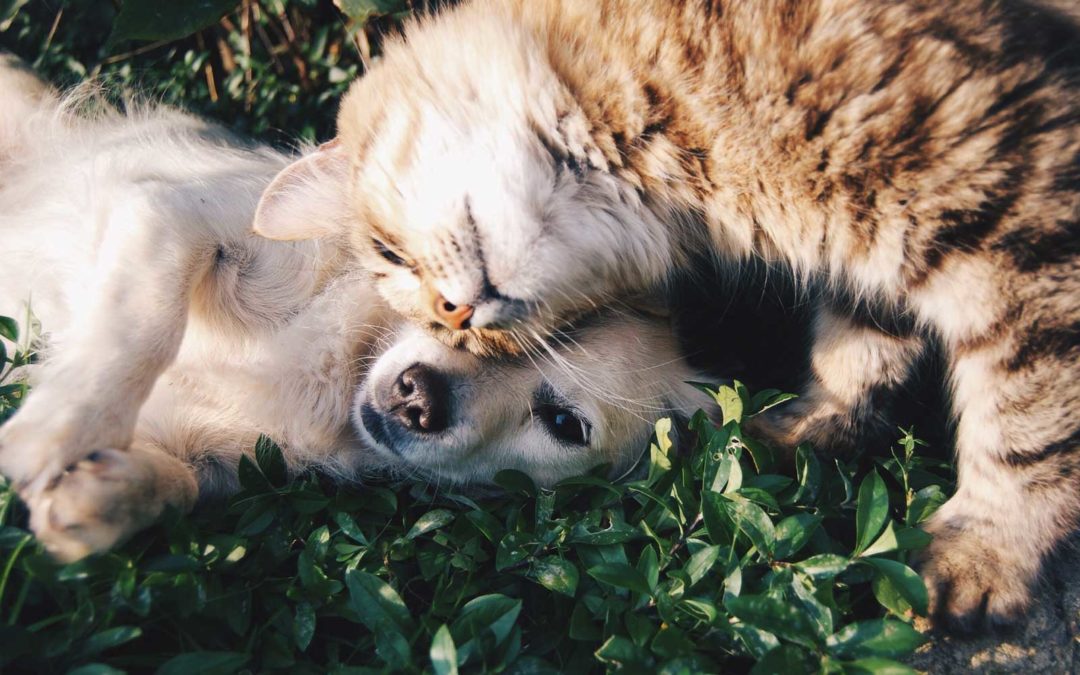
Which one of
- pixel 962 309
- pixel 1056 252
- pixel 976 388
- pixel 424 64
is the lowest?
pixel 976 388

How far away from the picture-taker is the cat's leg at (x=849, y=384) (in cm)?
265

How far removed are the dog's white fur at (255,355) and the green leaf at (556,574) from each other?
0.58m

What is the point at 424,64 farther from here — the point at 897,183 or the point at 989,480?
the point at 989,480

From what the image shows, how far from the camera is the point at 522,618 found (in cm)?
222

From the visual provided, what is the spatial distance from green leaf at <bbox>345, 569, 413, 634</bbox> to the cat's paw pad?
541 millimetres

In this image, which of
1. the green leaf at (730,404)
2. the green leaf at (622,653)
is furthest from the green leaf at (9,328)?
the green leaf at (730,404)

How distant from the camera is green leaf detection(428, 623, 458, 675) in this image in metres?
1.81

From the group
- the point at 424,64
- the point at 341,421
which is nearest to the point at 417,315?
the point at 341,421

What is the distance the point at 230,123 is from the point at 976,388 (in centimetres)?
357

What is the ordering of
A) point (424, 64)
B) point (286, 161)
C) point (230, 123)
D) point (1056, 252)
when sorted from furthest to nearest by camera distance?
point (230, 123) → point (286, 161) → point (424, 64) → point (1056, 252)

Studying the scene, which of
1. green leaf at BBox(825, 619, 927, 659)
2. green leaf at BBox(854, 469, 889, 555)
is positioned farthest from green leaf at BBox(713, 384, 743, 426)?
green leaf at BBox(825, 619, 927, 659)

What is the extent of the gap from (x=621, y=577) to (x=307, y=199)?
58.7 inches

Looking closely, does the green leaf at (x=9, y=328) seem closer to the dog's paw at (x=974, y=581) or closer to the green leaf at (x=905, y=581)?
the green leaf at (x=905, y=581)

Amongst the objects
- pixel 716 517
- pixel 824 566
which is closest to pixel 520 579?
pixel 716 517
